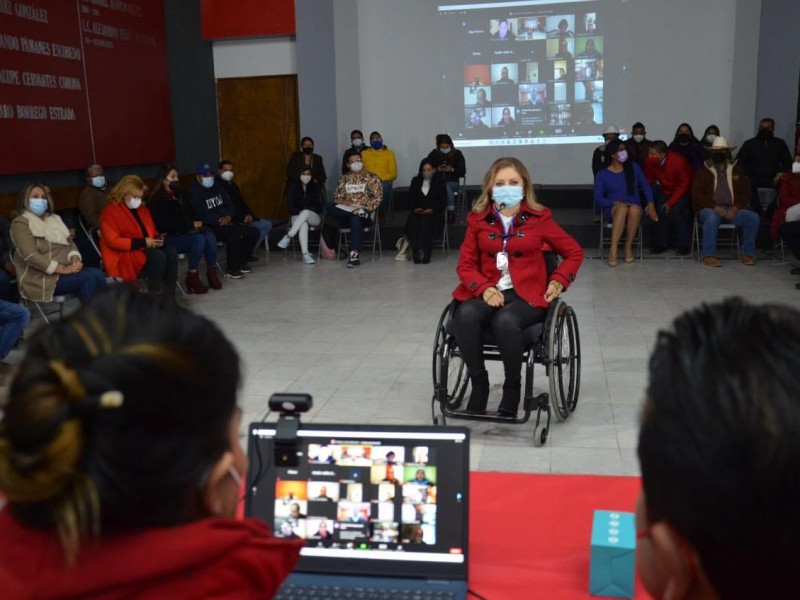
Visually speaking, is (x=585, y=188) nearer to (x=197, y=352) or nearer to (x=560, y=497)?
(x=560, y=497)

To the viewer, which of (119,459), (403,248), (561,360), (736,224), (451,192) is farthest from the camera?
(451,192)

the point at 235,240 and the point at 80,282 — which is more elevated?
the point at 80,282

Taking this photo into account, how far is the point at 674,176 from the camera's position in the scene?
30.1ft

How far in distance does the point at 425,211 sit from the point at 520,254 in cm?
537

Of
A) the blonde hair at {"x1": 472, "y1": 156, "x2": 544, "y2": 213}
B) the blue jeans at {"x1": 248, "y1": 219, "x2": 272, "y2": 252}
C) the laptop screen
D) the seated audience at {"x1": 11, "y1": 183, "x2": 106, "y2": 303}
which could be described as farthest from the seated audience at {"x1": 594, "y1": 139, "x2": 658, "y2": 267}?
the laptop screen

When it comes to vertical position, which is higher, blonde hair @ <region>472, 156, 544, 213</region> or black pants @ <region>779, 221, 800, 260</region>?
blonde hair @ <region>472, 156, 544, 213</region>

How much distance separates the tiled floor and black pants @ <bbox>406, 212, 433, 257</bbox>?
23cm

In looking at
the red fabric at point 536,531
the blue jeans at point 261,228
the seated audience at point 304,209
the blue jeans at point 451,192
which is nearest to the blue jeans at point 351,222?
the seated audience at point 304,209

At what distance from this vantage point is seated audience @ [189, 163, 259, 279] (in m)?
8.66

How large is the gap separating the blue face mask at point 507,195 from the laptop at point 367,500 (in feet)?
8.34

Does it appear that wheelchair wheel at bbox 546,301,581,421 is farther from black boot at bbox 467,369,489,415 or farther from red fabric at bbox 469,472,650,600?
red fabric at bbox 469,472,650,600

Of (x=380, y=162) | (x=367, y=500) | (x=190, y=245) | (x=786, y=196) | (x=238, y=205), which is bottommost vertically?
(x=190, y=245)

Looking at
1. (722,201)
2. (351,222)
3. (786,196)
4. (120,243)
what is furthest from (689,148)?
(120,243)

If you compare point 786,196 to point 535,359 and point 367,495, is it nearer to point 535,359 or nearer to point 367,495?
point 535,359
